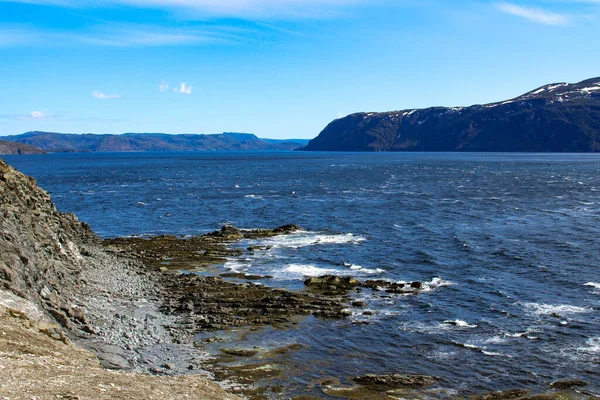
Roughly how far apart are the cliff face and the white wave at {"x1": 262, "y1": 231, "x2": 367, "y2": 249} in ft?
74.5

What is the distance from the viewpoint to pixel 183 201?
351 feet

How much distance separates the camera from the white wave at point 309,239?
61906 mm

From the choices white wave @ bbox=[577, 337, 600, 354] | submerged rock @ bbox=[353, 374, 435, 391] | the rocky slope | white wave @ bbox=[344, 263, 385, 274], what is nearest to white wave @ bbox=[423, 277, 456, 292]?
white wave @ bbox=[344, 263, 385, 274]

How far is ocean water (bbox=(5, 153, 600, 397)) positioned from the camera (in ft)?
96.7

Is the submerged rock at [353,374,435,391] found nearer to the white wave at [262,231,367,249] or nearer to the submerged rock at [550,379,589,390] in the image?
the submerged rock at [550,379,589,390]

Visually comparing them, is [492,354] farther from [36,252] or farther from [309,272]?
[36,252]

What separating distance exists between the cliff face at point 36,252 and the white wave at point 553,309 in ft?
97.7

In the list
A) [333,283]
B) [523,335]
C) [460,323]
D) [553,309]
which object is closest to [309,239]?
[333,283]

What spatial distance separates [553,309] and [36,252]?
35.3 meters

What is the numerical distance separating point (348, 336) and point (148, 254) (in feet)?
96.5

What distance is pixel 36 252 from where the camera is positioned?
3534 centimetres

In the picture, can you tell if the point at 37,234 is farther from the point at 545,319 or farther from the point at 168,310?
the point at 545,319

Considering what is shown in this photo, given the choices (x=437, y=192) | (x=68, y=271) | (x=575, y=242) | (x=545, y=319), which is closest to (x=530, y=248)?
(x=575, y=242)

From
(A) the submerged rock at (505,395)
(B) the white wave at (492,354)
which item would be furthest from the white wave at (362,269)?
(A) the submerged rock at (505,395)
